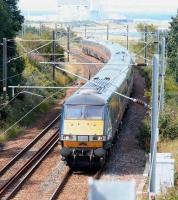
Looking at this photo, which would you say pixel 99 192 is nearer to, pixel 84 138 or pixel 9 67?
pixel 84 138

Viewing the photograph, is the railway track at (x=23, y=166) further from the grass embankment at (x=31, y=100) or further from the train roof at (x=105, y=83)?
the train roof at (x=105, y=83)

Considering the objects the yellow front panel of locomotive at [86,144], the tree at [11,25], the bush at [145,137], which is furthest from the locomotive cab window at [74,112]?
the tree at [11,25]

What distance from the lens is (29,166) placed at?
Answer: 19812 mm

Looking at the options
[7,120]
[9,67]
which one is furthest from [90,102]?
[9,67]

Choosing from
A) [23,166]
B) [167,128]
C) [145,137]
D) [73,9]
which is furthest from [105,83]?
[73,9]

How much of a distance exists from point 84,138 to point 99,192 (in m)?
13.6

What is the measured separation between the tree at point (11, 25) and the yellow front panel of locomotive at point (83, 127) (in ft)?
39.4

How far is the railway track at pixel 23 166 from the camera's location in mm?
16344

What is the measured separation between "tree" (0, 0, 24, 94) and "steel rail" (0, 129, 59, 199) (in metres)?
6.87

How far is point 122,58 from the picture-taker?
34.1 metres

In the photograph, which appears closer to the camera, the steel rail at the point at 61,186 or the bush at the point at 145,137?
the steel rail at the point at 61,186

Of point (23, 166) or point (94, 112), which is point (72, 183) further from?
point (23, 166)

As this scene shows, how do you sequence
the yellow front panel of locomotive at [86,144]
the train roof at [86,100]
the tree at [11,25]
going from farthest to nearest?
the tree at [11,25]
the train roof at [86,100]
the yellow front panel of locomotive at [86,144]

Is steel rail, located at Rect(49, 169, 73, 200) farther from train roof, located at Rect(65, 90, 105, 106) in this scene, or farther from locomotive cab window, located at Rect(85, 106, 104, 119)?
train roof, located at Rect(65, 90, 105, 106)
